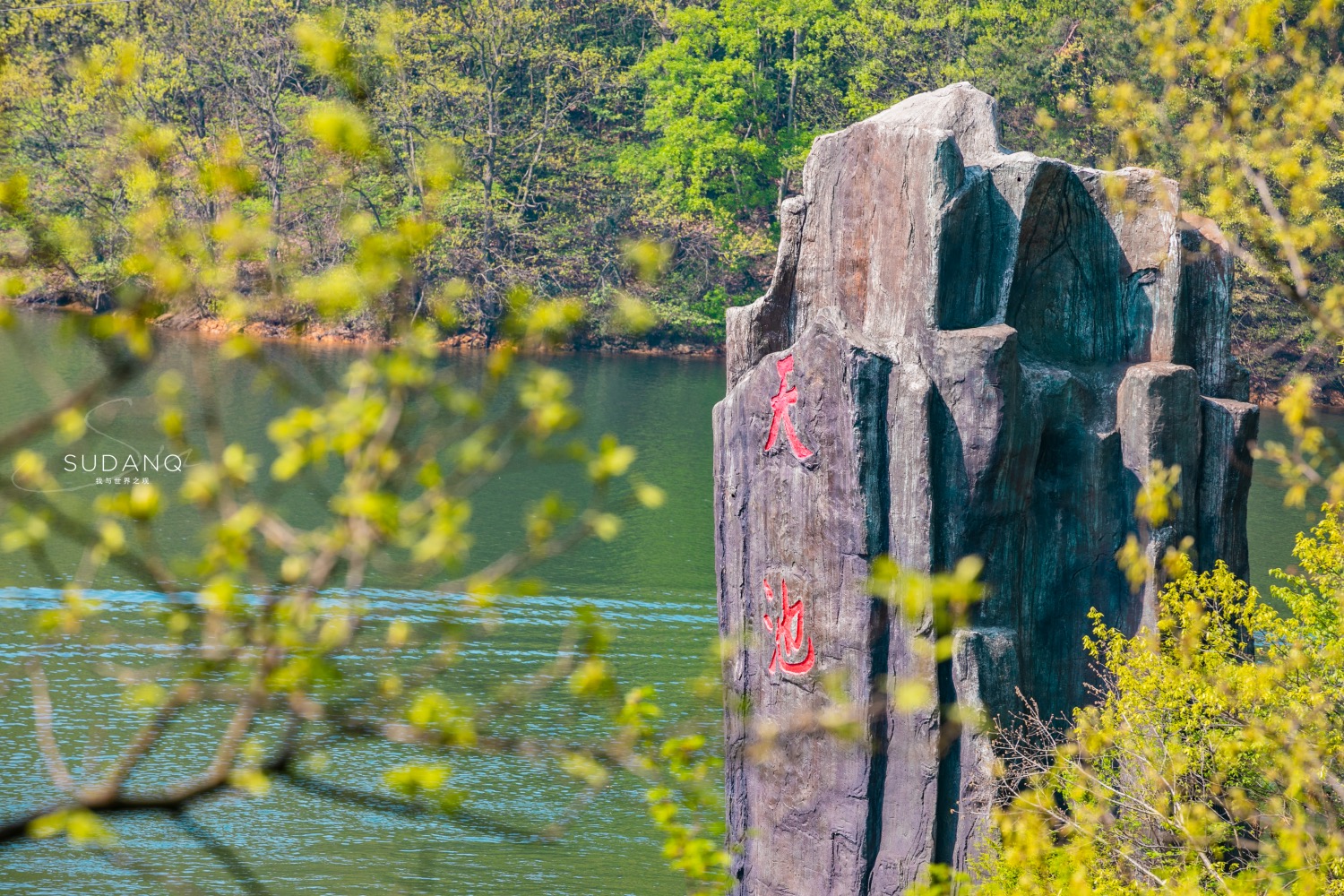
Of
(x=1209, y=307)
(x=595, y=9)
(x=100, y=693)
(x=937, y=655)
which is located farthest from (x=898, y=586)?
(x=595, y=9)

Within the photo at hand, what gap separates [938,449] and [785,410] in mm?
787

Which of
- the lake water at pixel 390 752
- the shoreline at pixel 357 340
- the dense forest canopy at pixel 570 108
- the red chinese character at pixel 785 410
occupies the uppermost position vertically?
the dense forest canopy at pixel 570 108

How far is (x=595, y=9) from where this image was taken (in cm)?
3703

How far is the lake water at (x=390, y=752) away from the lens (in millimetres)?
8359

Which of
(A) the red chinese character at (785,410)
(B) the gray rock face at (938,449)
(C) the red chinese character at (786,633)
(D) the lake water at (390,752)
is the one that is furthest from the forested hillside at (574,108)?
(C) the red chinese character at (786,633)

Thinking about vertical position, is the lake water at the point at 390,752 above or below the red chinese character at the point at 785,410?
below

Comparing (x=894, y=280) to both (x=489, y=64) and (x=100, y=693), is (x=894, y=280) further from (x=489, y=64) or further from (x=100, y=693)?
(x=489, y=64)

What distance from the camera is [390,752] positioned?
1031 cm

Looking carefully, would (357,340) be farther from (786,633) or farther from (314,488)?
(314,488)

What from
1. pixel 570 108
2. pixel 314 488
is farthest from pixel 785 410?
pixel 570 108

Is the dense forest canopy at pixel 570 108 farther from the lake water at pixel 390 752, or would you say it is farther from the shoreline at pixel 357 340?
the lake water at pixel 390 752

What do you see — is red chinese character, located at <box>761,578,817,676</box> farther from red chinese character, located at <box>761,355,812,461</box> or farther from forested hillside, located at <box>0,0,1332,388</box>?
forested hillside, located at <box>0,0,1332,388</box>

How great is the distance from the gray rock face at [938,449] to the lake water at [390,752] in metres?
1.18

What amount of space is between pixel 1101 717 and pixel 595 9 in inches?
→ 1329
